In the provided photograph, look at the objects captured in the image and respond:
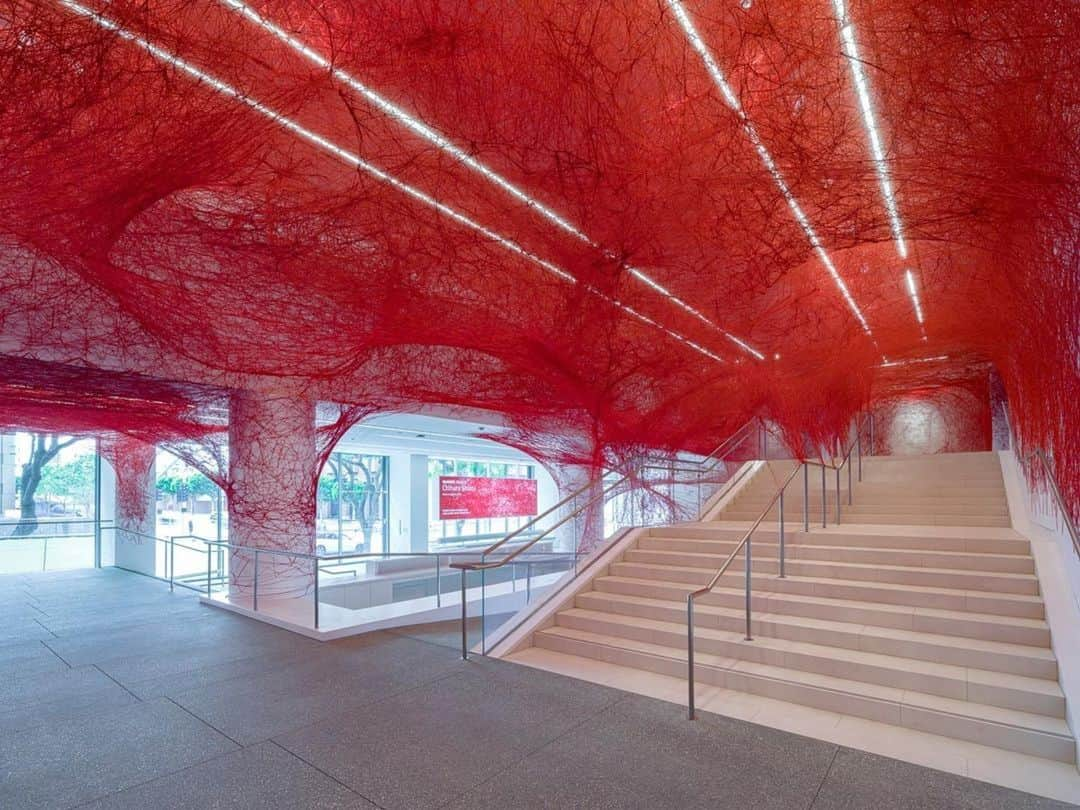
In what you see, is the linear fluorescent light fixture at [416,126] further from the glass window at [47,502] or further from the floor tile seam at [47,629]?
the glass window at [47,502]

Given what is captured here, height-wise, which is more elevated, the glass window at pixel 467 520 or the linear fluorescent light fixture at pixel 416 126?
the linear fluorescent light fixture at pixel 416 126

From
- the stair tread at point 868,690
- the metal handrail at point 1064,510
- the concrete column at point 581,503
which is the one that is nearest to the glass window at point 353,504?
the concrete column at point 581,503

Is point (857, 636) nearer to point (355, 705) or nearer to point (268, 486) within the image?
point (355, 705)

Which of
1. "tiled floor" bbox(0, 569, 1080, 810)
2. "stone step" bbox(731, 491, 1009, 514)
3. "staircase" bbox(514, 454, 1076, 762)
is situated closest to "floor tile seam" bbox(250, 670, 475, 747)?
"tiled floor" bbox(0, 569, 1080, 810)

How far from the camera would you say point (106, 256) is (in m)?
3.96

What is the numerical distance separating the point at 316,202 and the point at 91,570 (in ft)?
40.9

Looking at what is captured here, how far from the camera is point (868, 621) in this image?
17.0 ft

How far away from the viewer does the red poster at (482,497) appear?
634 inches

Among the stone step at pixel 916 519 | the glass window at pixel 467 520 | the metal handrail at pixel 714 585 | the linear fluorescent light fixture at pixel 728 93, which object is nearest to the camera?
the linear fluorescent light fixture at pixel 728 93

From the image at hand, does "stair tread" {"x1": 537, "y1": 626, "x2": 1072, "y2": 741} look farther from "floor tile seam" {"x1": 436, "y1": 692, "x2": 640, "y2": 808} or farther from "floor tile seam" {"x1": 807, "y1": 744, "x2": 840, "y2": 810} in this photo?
"floor tile seam" {"x1": 436, "y1": 692, "x2": 640, "y2": 808}

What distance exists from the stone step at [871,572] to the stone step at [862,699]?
1.47m

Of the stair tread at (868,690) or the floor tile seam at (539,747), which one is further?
the stair tread at (868,690)

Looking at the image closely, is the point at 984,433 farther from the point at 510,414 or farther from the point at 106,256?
the point at 106,256

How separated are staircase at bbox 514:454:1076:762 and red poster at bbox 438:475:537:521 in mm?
8944
